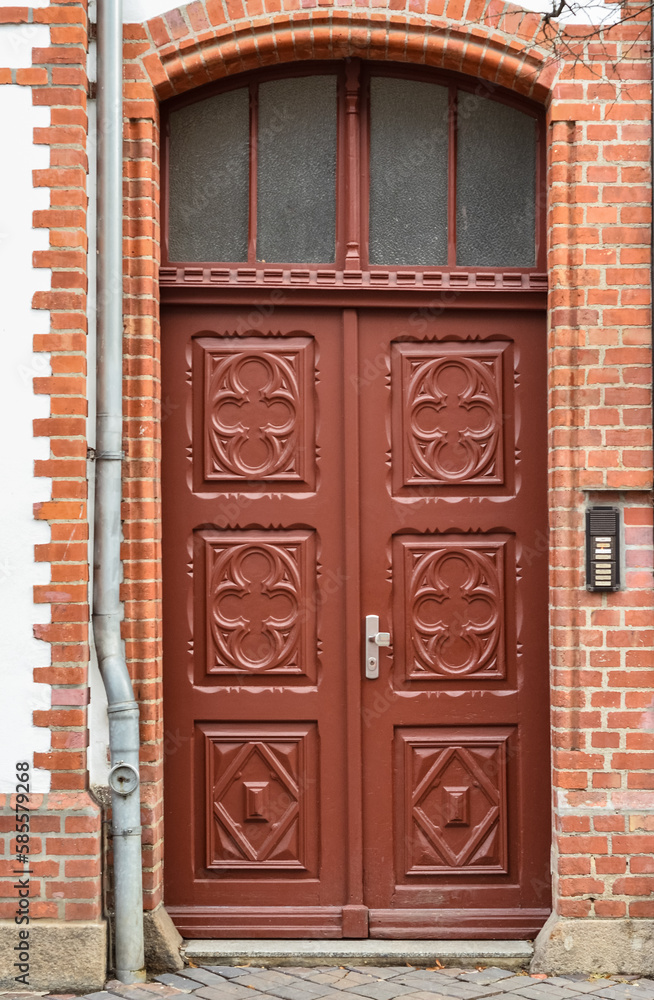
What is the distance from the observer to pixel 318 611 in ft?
16.0

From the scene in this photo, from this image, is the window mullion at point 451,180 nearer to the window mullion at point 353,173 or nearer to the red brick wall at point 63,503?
the window mullion at point 353,173

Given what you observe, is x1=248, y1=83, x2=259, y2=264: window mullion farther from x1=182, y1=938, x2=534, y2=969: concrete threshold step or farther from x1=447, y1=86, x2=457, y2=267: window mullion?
x1=182, y1=938, x2=534, y2=969: concrete threshold step

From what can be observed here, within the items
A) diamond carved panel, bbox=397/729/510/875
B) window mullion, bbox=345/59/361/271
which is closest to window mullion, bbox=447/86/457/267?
window mullion, bbox=345/59/361/271

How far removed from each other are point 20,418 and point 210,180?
1.42 meters

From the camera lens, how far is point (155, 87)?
4.64 metres

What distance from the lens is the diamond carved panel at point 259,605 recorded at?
4.86m

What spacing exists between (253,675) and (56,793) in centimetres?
98

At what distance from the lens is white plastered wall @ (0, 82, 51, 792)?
441cm

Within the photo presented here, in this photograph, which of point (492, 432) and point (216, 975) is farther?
point (492, 432)

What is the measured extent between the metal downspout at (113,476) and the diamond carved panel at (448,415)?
4.20ft

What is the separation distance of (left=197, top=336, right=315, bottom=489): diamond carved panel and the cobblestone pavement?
209cm

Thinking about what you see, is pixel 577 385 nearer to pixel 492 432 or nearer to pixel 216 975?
pixel 492 432

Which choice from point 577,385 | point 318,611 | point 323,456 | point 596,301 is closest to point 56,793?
point 318,611

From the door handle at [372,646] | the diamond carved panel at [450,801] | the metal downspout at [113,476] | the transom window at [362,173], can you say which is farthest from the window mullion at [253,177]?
Result: the diamond carved panel at [450,801]
